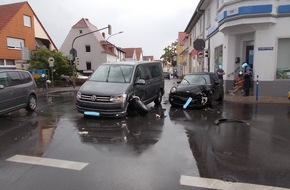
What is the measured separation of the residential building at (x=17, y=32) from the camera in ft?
88.1

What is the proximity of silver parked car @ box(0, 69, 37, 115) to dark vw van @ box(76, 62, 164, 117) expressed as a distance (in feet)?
8.35

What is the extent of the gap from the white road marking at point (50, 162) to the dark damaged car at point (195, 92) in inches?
277

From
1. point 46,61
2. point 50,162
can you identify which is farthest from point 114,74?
point 46,61

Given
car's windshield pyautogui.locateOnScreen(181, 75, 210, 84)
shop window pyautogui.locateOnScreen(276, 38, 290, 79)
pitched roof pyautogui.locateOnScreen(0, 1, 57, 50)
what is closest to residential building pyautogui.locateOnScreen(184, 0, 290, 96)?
shop window pyautogui.locateOnScreen(276, 38, 290, 79)

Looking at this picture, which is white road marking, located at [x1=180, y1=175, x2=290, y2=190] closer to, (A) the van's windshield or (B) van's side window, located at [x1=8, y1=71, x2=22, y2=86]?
(A) the van's windshield

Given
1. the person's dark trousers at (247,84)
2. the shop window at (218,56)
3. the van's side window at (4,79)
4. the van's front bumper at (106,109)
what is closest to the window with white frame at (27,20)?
the shop window at (218,56)

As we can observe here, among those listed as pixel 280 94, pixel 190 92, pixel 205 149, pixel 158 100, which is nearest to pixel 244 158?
pixel 205 149

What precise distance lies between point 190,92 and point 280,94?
657 cm

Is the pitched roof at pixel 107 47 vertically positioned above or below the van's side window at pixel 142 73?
above

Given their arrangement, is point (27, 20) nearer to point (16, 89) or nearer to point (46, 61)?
point (46, 61)

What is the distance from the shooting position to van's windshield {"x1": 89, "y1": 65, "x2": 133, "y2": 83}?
9.86 m

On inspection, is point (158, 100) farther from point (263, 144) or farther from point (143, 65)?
point (263, 144)

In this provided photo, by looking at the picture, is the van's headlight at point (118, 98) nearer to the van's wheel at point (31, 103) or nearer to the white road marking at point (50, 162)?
the white road marking at point (50, 162)

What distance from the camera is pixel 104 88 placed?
916 centimetres
